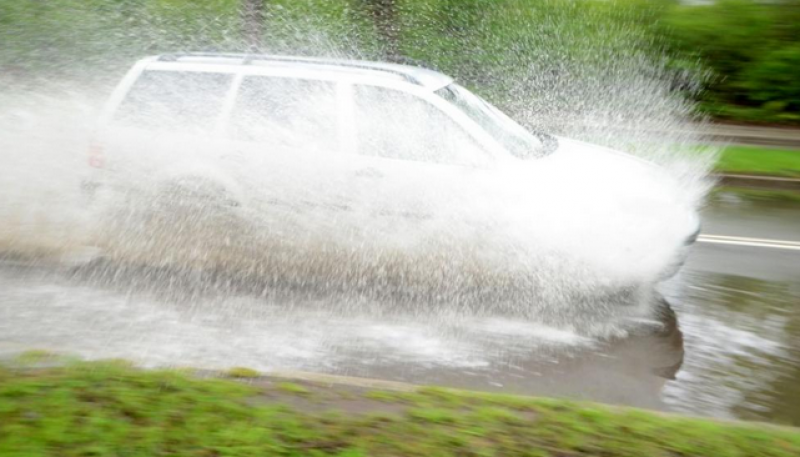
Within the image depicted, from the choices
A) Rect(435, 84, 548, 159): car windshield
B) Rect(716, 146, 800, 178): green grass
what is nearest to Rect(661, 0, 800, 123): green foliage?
Rect(716, 146, 800, 178): green grass

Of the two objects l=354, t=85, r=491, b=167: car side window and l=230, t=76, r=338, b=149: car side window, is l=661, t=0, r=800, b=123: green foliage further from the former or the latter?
l=230, t=76, r=338, b=149: car side window

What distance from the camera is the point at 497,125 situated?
24.9ft

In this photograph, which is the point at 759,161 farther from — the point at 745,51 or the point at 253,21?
the point at 253,21

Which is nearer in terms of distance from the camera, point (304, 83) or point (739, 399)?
point (739, 399)

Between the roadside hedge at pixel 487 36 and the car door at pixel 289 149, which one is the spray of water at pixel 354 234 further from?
the roadside hedge at pixel 487 36

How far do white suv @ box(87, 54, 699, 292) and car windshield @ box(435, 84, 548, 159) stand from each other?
0.02 meters

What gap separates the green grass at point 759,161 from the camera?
A: 1189 cm

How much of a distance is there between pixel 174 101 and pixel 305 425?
427 centimetres

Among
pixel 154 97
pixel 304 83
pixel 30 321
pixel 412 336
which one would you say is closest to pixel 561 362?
pixel 412 336

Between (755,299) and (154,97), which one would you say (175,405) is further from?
(755,299)

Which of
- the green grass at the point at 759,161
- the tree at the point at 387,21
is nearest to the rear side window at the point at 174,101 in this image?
the green grass at the point at 759,161

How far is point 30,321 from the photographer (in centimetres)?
620

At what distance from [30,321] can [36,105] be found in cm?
763

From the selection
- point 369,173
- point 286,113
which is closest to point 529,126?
point 369,173
